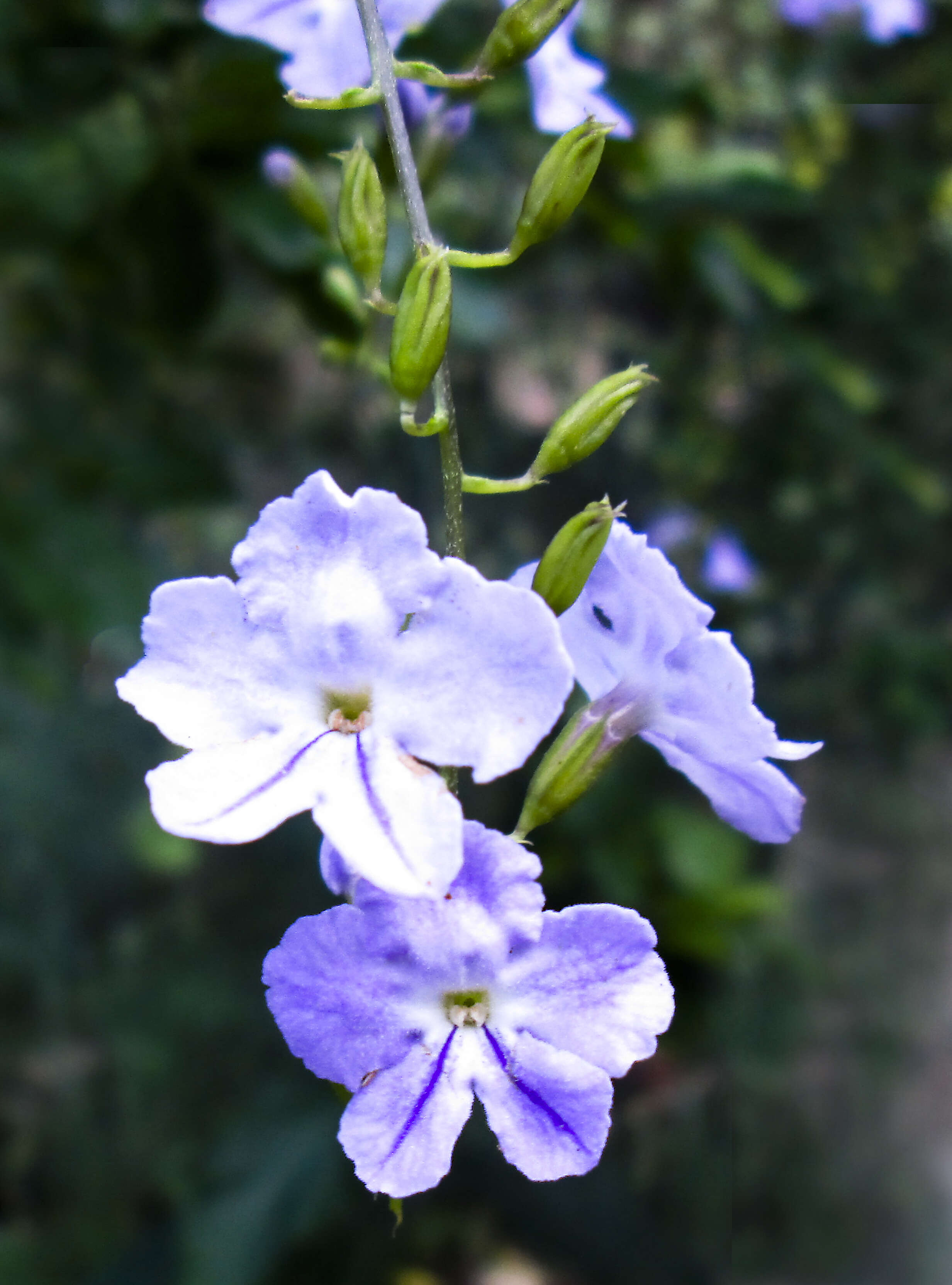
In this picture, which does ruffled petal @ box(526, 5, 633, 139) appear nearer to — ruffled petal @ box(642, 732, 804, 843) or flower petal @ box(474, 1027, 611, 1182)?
ruffled petal @ box(642, 732, 804, 843)

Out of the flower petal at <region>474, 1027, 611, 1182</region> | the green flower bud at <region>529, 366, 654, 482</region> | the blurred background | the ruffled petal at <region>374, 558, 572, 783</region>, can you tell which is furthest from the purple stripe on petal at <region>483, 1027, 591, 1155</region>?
the blurred background

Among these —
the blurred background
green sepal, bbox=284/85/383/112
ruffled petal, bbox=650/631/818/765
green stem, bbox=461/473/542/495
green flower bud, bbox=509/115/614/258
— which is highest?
green sepal, bbox=284/85/383/112

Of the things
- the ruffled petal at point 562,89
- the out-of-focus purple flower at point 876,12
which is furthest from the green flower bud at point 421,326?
the out-of-focus purple flower at point 876,12

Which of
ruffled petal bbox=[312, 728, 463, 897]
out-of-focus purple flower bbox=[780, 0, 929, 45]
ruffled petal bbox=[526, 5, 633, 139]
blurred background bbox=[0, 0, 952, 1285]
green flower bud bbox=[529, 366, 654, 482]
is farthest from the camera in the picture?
out-of-focus purple flower bbox=[780, 0, 929, 45]

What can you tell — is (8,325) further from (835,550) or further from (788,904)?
(788,904)

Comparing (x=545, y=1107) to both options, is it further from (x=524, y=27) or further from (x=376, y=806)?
(x=524, y=27)

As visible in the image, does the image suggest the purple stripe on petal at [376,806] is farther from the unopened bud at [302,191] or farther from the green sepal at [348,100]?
the unopened bud at [302,191]
